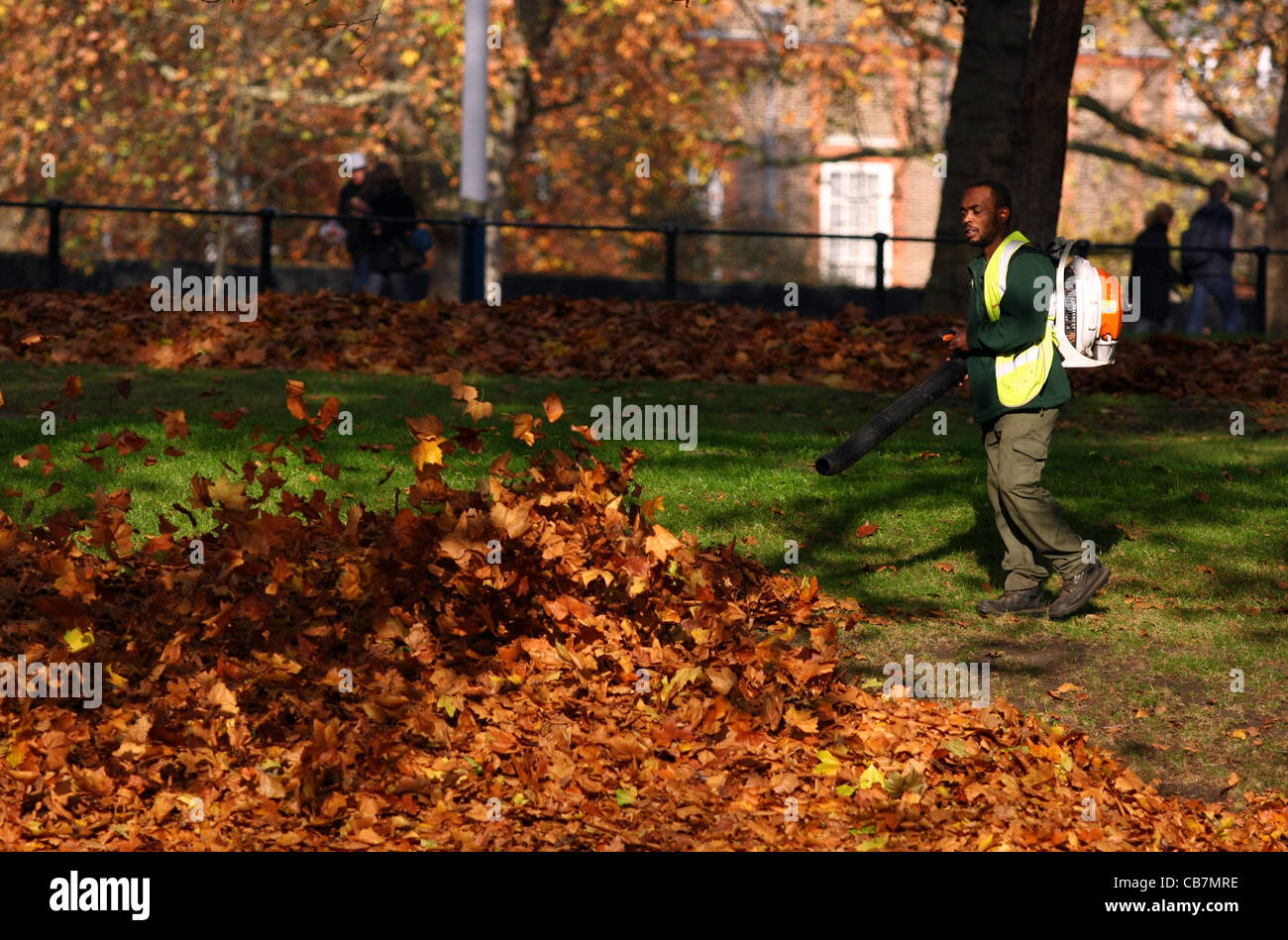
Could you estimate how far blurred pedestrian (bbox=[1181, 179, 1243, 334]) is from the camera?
1914 centimetres

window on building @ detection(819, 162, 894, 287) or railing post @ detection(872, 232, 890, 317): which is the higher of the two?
window on building @ detection(819, 162, 894, 287)

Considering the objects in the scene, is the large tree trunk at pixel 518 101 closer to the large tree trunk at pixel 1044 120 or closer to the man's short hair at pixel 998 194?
the large tree trunk at pixel 1044 120

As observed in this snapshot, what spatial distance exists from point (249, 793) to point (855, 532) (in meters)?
3.87

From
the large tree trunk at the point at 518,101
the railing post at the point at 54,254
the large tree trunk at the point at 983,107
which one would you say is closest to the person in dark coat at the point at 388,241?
the railing post at the point at 54,254

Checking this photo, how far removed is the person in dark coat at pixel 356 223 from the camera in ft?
56.4

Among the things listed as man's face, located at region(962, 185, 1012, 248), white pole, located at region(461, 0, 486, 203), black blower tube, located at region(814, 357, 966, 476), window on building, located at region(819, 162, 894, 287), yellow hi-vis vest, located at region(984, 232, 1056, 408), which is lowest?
black blower tube, located at region(814, 357, 966, 476)

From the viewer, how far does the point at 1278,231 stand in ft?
68.4

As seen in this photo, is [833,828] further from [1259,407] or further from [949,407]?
[1259,407]

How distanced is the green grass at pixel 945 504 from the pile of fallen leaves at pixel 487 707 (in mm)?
437

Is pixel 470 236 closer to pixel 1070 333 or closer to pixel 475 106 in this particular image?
pixel 475 106

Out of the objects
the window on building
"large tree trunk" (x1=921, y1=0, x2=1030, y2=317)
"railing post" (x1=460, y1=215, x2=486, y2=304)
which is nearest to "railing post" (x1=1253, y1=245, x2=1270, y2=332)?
"large tree trunk" (x1=921, y1=0, x2=1030, y2=317)

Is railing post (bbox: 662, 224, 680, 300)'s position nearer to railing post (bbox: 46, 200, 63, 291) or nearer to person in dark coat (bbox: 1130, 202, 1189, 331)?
person in dark coat (bbox: 1130, 202, 1189, 331)

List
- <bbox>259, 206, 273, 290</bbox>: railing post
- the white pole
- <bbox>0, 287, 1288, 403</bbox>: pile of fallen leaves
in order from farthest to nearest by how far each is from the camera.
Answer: the white pole < <bbox>259, 206, 273, 290</bbox>: railing post < <bbox>0, 287, 1288, 403</bbox>: pile of fallen leaves

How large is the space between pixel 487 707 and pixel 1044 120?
7989 millimetres
